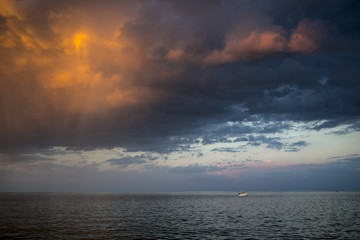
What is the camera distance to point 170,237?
4684 centimetres

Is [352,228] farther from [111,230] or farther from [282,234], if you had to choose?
[111,230]

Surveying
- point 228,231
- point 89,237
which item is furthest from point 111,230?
point 228,231

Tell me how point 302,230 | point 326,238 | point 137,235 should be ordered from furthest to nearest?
point 302,230, point 137,235, point 326,238

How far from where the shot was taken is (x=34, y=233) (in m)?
51.1

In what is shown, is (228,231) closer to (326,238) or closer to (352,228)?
(326,238)

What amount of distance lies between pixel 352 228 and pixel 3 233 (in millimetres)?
65829

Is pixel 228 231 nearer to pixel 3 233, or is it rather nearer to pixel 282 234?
pixel 282 234

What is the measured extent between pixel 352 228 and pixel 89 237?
50281 millimetres

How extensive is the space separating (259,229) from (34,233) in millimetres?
41288

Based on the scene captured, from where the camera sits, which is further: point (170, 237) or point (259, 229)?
point (259, 229)

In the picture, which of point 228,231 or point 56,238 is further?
point 228,231

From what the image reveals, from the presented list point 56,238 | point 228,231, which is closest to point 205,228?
point 228,231

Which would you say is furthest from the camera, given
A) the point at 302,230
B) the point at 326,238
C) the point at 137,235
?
the point at 302,230

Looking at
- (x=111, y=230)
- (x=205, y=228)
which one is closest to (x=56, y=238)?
(x=111, y=230)
